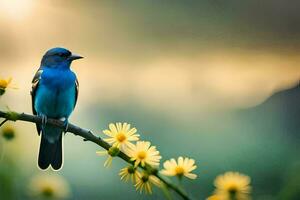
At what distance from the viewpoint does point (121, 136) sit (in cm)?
50

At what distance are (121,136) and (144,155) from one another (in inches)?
1.5

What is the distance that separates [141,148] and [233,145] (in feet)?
4.48

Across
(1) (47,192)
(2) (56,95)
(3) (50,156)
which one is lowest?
(1) (47,192)

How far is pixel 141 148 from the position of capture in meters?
0.47

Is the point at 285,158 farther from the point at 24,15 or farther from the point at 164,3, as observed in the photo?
the point at 24,15

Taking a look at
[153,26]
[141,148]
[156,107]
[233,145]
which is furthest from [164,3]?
[141,148]

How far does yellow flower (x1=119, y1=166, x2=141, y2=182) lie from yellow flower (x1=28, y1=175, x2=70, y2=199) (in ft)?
0.17

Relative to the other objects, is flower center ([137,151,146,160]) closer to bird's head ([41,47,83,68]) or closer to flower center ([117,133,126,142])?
flower center ([117,133,126,142])

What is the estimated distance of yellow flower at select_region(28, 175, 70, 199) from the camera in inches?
20.0

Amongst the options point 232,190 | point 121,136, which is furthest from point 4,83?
point 232,190

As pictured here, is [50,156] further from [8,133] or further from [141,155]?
[141,155]

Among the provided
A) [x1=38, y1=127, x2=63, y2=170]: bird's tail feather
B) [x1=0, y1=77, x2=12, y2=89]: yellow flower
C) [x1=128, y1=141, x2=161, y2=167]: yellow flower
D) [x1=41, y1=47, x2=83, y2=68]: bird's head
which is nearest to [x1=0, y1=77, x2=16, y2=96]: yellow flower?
[x1=0, y1=77, x2=12, y2=89]: yellow flower

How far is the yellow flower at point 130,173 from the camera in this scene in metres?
0.47

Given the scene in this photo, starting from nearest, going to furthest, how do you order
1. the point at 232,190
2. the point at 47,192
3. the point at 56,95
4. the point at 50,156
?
the point at 232,190 < the point at 47,192 < the point at 50,156 < the point at 56,95
